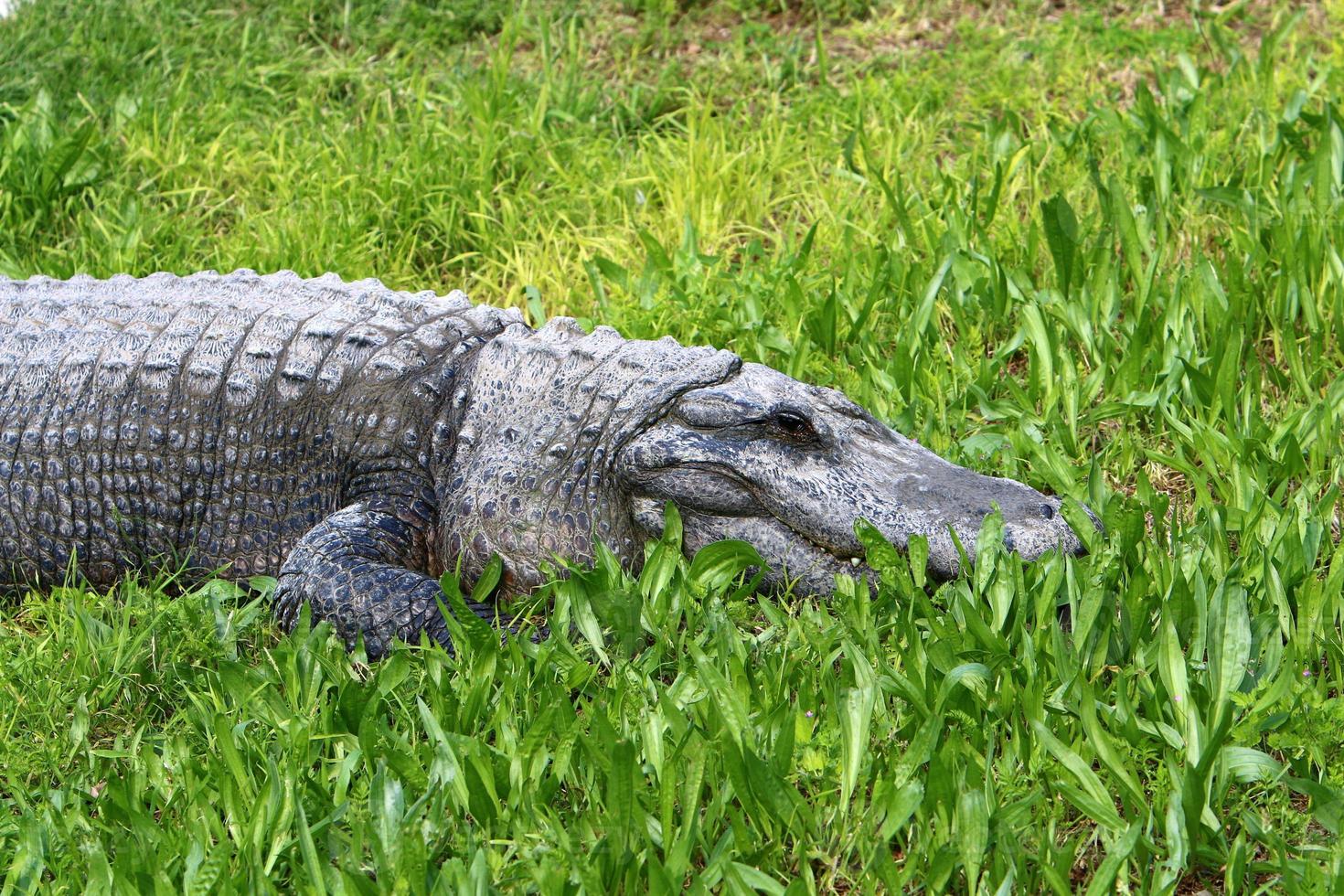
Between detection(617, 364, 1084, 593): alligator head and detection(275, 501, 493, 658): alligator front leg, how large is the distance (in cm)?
57

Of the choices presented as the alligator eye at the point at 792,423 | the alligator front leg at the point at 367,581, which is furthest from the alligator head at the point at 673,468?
the alligator front leg at the point at 367,581

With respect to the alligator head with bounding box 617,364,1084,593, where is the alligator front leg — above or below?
below

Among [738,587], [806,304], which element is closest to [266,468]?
[738,587]

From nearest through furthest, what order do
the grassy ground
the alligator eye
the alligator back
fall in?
the grassy ground
the alligator eye
the alligator back

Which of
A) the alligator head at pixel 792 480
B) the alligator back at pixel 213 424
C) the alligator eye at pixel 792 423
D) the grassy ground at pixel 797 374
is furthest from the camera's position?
the alligator back at pixel 213 424

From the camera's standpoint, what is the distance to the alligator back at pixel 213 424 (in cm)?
375

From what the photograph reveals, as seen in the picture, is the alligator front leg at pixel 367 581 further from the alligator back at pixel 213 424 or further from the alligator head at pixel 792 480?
the alligator head at pixel 792 480

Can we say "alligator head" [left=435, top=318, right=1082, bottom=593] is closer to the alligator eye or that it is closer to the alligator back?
the alligator eye

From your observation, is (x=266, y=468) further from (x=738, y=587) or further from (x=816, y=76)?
(x=816, y=76)

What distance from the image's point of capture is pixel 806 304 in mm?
4449

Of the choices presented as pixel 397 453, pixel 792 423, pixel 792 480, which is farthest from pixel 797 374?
pixel 397 453

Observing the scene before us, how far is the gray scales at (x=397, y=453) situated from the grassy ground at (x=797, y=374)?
21 cm

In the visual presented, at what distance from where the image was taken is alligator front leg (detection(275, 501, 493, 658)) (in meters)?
3.33

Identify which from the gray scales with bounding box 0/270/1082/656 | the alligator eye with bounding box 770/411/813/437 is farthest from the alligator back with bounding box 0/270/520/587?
the alligator eye with bounding box 770/411/813/437
